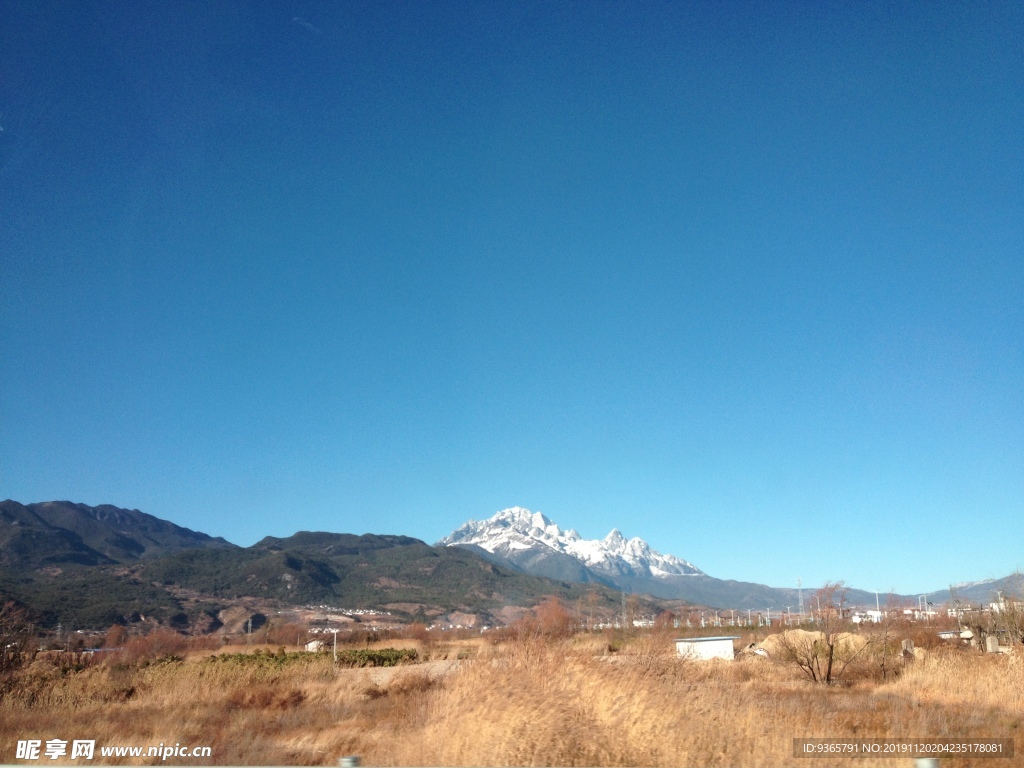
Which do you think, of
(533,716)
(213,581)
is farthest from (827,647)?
(213,581)

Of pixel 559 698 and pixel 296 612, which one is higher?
pixel 559 698

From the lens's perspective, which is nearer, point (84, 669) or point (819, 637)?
point (84, 669)

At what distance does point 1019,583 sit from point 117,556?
177 metres

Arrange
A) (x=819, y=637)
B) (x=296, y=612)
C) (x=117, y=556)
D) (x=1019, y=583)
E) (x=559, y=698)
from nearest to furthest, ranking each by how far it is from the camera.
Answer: (x=559, y=698) < (x=819, y=637) < (x=1019, y=583) < (x=296, y=612) < (x=117, y=556)

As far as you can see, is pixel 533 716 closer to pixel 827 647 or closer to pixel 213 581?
pixel 827 647

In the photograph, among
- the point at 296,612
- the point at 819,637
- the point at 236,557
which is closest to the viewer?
the point at 819,637

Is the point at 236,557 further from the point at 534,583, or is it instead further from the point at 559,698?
the point at 559,698

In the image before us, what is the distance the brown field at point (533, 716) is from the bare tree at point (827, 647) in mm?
4515

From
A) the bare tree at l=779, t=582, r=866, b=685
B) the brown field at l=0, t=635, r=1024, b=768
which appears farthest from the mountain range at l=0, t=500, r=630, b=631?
the bare tree at l=779, t=582, r=866, b=685

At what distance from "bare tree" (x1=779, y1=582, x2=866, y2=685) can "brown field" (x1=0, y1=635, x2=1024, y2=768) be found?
14.8 feet

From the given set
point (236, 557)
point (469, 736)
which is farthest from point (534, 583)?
point (469, 736)

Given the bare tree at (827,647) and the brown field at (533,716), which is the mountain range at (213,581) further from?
the bare tree at (827,647)

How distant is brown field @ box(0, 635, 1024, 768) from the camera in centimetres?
1016

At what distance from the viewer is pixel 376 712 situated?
15.6 meters
